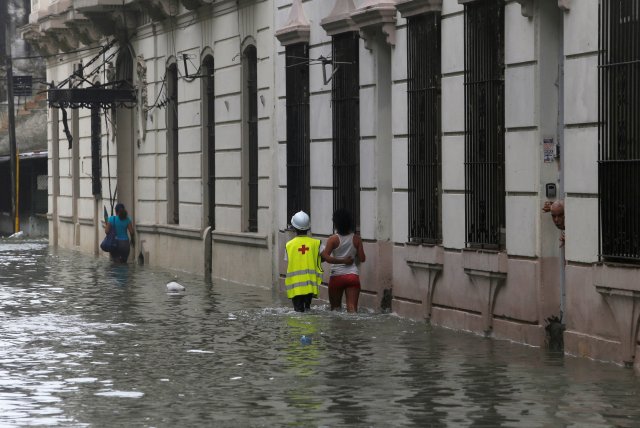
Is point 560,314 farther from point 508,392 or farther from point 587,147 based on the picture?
point 508,392

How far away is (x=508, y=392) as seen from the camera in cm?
1307

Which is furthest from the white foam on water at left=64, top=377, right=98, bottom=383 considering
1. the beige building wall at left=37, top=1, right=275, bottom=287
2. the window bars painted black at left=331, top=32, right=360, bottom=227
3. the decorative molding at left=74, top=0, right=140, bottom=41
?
the decorative molding at left=74, top=0, right=140, bottom=41

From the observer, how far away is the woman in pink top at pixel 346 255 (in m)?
21.0

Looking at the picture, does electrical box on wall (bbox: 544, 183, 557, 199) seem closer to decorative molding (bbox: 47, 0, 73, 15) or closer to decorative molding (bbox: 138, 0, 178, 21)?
decorative molding (bbox: 138, 0, 178, 21)

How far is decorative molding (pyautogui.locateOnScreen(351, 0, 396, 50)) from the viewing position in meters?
20.8

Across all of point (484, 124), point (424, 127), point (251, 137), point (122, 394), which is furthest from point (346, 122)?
point (122, 394)

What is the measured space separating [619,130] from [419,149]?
5.43 meters

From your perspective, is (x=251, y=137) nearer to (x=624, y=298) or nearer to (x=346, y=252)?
(x=346, y=252)

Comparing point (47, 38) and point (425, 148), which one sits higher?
point (47, 38)

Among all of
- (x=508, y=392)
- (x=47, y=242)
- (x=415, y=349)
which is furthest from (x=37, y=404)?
(x=47, y=242)

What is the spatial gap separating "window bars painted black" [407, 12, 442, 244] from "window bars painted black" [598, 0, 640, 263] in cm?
465

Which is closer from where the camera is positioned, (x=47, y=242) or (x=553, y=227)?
(x=553, y=227)

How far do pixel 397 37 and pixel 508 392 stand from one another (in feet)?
27.6

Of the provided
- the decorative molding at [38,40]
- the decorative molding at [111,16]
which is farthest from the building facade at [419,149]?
the decorative molding at [38,40]
